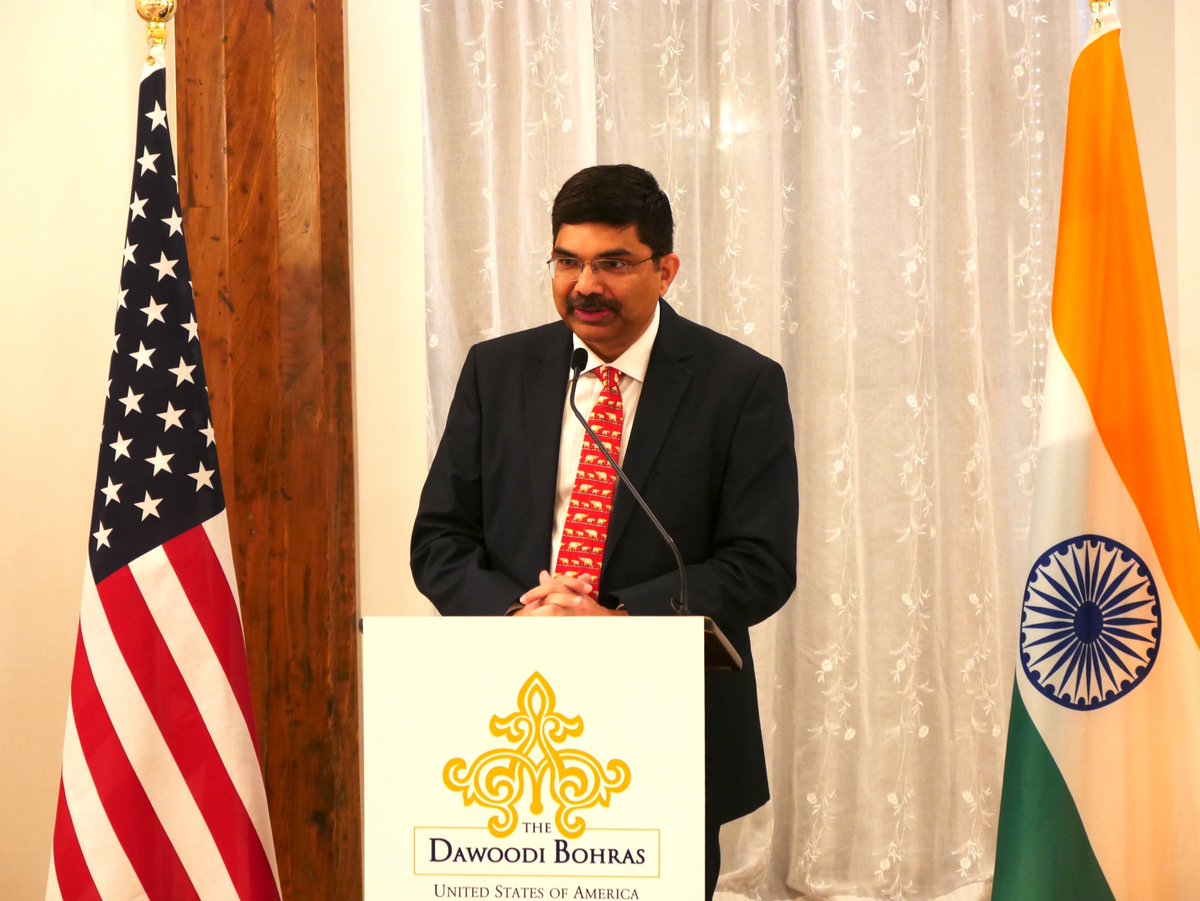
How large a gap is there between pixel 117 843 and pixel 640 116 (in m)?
2.11

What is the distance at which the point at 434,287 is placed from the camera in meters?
3.06

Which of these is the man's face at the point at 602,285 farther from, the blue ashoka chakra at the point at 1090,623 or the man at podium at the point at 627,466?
the blue ashoka chakra at the point at 1090,623

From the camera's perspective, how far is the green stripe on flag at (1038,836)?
84.5 inches

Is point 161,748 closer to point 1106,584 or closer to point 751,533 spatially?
point 751,533

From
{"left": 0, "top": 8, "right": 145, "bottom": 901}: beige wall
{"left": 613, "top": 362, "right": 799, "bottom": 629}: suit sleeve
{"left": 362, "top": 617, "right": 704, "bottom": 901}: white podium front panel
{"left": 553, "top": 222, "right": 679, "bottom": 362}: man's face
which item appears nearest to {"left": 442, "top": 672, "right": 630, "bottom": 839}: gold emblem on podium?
{"left": 362, "top": 617, "right": 704, "bottom": 901}: white podium front panel

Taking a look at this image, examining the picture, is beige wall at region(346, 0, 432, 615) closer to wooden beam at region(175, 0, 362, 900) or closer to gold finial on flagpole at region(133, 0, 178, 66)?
wooden beam at region(175, 0, 362, 900)

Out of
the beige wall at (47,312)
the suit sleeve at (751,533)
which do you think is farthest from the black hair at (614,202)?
the beige wall at (47,312)

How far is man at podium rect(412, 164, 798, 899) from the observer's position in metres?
2.04

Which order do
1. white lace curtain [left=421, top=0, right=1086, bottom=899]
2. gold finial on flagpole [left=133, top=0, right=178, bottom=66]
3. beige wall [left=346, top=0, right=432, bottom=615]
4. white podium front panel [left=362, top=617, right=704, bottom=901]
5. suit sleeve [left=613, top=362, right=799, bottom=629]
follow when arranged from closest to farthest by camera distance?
white podium front panel [left=362, top=617, right=704, bottom=901] → suit sleeve [left=613, top=362, right=799, bottom=629] → gold finial on flagpole [left=133, top=0, right=178, bottom=66] → beige wall [left=346, top=0, right=432, bottom=615] → white lace curtain [left=421, top=0, right=1086, bottom=899]

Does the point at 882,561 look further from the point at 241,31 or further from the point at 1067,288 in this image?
the point at 241,31

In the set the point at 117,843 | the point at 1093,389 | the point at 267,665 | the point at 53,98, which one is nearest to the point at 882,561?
the point at 1093,389

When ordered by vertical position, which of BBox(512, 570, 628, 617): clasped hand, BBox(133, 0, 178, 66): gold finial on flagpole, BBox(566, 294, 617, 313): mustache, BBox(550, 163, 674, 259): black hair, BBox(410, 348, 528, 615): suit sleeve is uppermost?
BBox(133, 0, 178, 66): gold finial on flagpole

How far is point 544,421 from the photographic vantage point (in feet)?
7.04

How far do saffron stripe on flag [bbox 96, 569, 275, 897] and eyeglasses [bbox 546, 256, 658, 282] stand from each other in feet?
3.34
